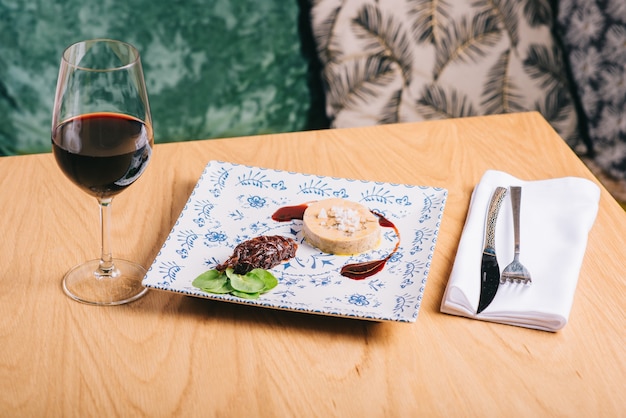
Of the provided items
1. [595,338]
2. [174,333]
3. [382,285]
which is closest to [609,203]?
[595,338]

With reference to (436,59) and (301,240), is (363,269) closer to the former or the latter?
(301,240)

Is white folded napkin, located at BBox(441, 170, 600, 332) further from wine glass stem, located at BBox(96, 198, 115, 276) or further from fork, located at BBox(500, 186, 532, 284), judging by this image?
wine glass stem, located at BBox(96, 198, 115, 276)

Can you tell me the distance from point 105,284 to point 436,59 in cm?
135

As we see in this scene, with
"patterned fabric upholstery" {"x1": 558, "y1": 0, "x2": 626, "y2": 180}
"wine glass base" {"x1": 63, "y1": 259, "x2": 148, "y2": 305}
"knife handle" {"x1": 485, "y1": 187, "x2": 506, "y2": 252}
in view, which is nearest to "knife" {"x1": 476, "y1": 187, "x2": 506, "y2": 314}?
"knife handle" {"x1": 485, "y1": 187, "x2": 506, "y2": 252}

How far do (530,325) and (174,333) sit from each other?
1.48 ft

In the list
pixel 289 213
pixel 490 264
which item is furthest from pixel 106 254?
pixel 490 264

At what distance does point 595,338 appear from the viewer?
37.4 inches

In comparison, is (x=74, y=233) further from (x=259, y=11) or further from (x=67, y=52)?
(x=259, y=11)

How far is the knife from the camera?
3.26 ft

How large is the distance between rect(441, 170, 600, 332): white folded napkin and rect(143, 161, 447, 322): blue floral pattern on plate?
52 mm

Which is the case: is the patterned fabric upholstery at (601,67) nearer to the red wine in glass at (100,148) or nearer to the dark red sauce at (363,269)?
the dark red sauce at (363,269)

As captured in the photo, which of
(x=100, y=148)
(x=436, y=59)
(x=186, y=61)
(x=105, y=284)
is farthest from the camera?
(x=436, y=59)

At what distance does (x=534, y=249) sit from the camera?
1096 millimetres

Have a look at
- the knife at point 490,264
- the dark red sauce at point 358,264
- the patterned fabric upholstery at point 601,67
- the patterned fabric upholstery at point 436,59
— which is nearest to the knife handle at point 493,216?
the knife at point 490,264
